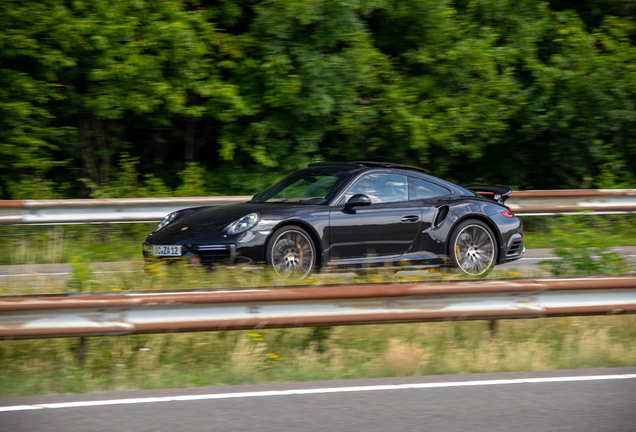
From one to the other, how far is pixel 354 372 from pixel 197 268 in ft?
8.03

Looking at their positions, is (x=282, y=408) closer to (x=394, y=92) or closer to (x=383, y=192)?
(x=383, y=192)

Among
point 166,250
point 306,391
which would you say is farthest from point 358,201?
point 306,391

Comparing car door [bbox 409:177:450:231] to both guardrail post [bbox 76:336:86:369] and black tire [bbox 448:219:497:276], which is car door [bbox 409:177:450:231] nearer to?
black tire [bbox 448:219:497:276]

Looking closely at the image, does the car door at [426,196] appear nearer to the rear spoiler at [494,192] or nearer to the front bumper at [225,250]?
the rear spoiler at [494,192]

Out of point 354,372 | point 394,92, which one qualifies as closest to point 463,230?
point 354,372

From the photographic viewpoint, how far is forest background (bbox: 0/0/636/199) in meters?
14.1

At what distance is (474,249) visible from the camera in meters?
9.25

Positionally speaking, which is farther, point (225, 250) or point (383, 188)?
point (383, 188)

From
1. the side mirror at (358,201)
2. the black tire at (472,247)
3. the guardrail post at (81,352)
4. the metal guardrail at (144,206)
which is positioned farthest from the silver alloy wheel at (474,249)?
the guardrail post at (81,352)

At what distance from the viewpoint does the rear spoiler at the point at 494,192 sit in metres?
10.1

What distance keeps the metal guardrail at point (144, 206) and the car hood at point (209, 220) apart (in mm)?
2810

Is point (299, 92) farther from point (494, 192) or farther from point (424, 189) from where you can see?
point (424, 189)

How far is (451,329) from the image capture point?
6.41m

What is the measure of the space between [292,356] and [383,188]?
3.57 metres
